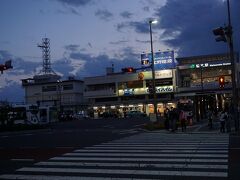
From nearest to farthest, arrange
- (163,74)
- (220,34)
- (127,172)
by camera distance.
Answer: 1. (127,172)
2. (220,34)
3. (163,74)

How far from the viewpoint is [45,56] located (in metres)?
133

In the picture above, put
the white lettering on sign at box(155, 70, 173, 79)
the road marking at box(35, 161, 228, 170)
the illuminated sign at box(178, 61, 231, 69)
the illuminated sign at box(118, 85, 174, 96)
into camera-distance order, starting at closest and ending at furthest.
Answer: the road marking at box(35, 161, 228, 170), the illuminated sign at box(178, 61, 231, 69), the illuminated sign at box(118, 85, 174, 96), the white lettering on sign at box(155, 70, 173, 79)

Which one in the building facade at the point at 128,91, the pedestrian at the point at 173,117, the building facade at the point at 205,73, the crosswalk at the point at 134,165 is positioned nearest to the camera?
the crosswalk at the point at 134,165

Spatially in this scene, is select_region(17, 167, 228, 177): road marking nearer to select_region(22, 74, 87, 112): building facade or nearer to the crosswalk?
the crosswalk

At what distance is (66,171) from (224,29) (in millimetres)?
17127

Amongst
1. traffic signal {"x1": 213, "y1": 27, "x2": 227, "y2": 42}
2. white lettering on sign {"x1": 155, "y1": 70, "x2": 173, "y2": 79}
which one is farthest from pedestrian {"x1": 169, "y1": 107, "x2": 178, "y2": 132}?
white lettering on sign {"x1": 155, "y1": 70, "x2": 173, "y2": 79}

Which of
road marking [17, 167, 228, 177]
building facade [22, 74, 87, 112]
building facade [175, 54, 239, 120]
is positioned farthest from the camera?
building facade [22, 74, 87, 112]

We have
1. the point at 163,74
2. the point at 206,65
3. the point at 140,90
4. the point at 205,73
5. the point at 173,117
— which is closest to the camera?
the point at 173,117

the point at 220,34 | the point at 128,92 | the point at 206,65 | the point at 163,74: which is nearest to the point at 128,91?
the point at 128,92

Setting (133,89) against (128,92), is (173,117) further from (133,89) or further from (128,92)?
(128,92)

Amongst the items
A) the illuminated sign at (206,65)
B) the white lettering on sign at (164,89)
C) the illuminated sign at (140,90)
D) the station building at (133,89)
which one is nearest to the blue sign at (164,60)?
the station building at (133,89)

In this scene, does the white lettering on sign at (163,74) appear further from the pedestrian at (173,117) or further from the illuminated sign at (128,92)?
the pedestrian at (173,117)

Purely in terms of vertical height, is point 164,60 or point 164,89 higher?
point 164,60

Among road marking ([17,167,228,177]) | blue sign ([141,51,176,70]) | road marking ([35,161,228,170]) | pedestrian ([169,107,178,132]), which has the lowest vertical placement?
road marking ([17,167,228,177])
